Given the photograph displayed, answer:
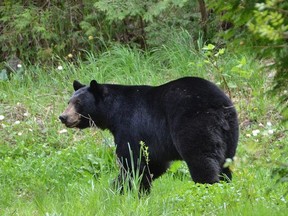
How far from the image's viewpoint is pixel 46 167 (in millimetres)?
8180

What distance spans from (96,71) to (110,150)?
11.4 ft

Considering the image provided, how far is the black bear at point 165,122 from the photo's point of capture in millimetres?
6527

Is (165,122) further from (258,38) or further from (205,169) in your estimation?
(258,38)

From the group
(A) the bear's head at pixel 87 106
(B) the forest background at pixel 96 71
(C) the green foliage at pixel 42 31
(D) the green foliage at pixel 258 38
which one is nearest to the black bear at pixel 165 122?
(A) the bear's head at pixel 87 106

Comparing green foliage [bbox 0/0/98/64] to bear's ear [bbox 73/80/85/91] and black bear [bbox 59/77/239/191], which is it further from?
black bear [bbox 59/77/239/191]

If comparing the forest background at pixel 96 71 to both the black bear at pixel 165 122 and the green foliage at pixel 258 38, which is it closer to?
the black bear at pixel 165 122

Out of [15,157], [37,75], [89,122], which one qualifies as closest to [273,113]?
[89,122]

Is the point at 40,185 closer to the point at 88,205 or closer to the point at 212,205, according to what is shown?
the point at 88,205

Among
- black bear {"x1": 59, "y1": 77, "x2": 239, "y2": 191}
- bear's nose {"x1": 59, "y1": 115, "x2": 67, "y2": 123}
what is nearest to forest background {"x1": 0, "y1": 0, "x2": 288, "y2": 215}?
black bear {"x1": 59, "y1": 77, "x2": 239, "y2": 191}

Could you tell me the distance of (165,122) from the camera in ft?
23.4

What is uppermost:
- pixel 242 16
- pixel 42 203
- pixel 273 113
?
pixel 242 16

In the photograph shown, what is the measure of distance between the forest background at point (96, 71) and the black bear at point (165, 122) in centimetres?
43

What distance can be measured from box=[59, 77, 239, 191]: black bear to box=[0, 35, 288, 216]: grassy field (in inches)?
11.9

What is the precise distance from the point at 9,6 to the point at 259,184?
8061 millimetres
